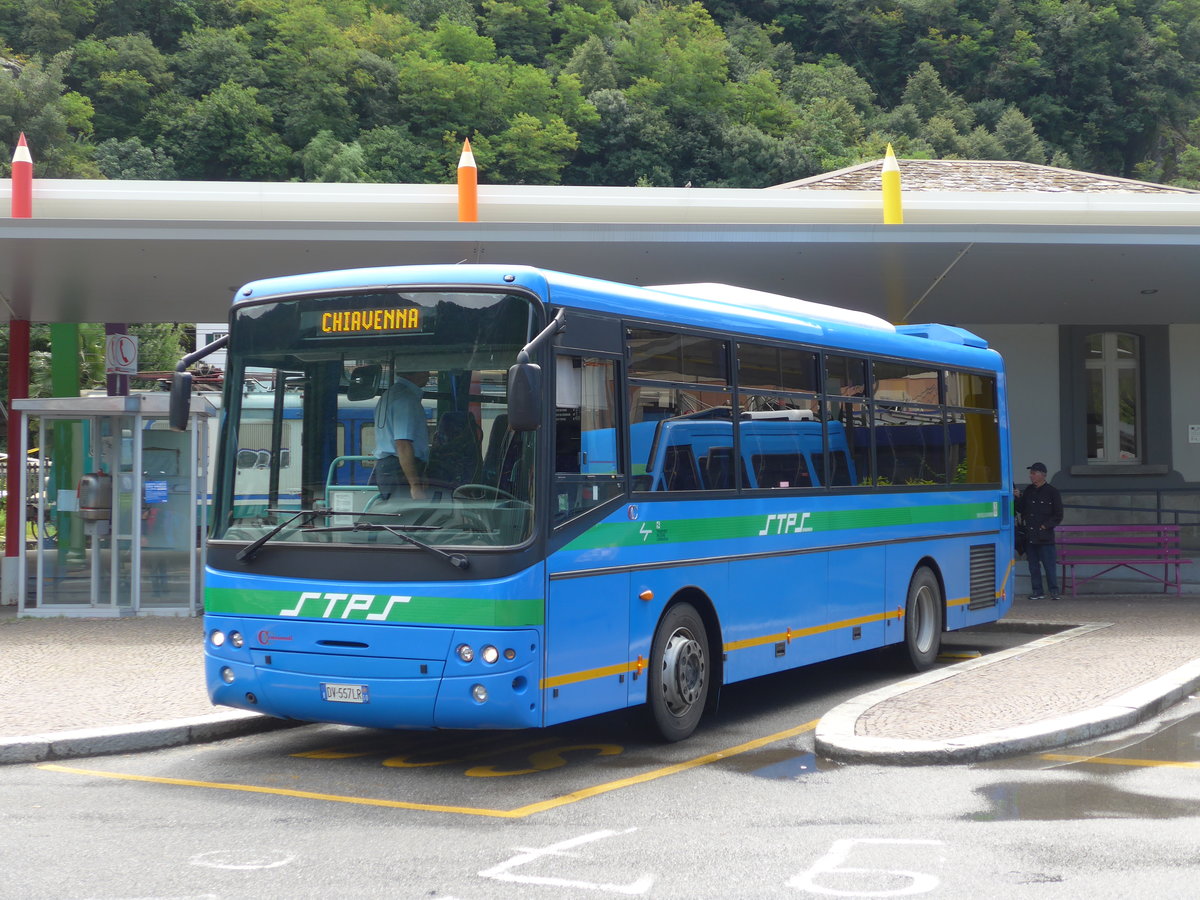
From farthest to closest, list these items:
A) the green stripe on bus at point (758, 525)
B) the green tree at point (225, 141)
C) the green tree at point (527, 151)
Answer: the green tree at point (225, 141) < the green tree at point (527, 151) < the green stripe on bus at point (758, 525)

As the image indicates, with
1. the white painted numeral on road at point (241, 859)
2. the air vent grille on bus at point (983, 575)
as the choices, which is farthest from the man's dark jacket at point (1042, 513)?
the white painted numeral on road at point (241, 859)

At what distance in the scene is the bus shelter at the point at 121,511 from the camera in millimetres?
15406

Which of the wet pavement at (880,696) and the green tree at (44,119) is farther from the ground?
the green tree at (44,119)

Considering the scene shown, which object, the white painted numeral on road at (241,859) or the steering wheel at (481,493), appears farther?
the steering wheel at (481,493)

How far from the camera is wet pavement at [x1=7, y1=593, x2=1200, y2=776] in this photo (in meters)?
8.39

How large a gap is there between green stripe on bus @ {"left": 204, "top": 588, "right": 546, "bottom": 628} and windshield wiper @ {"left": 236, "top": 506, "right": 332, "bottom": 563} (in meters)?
0.22

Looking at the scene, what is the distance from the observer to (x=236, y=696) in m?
8.01

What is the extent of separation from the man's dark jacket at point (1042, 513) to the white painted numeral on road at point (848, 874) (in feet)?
42.6

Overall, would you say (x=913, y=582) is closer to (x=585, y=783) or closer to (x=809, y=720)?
(x=809, y=720)

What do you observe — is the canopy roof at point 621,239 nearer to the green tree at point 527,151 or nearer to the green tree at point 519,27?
the green tree at point 527,151

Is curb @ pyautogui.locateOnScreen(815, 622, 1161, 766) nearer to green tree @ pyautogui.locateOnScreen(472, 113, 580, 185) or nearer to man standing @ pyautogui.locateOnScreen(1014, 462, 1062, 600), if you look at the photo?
man standing @ pyautogui.locateOnScreen(1014, 462, 1062, 600)

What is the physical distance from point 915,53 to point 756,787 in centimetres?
9812

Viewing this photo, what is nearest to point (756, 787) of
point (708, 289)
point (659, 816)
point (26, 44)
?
point (659, 816)

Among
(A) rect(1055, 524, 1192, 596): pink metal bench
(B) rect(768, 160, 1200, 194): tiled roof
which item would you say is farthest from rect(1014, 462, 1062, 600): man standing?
(B) rect(768, 160, 1200, 194): tiled roof
